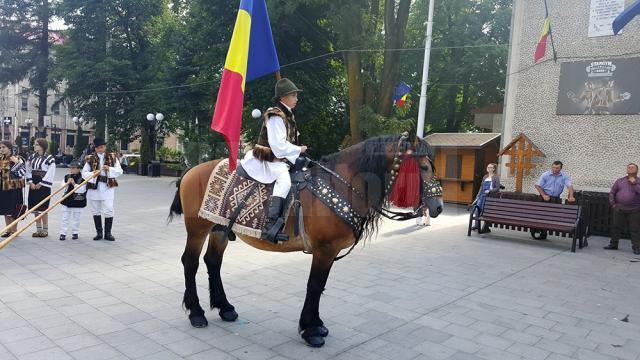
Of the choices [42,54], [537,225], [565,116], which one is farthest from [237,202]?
[42,54]

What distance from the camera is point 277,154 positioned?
393 centimetres

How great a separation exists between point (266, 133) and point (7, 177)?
6.39 meters

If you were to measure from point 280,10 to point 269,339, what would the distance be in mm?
15987

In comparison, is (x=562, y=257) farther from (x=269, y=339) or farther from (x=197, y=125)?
(x=197, y=125)

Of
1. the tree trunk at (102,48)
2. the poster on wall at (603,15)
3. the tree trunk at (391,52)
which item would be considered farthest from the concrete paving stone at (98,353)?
the tree trunk at (102,48)

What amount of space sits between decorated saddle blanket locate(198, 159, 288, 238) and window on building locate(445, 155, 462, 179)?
14.6 m

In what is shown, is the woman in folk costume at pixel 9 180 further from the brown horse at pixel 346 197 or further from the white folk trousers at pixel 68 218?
the brown horse at pixel 346 197

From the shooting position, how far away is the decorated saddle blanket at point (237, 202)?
4.07 meters

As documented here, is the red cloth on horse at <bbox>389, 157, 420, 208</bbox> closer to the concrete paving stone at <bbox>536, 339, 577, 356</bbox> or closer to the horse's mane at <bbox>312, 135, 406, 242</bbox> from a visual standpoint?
the horse's mane at <bbox>312, 135, 406, 242</bbox>

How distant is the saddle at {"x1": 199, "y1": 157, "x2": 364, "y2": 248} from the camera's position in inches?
156

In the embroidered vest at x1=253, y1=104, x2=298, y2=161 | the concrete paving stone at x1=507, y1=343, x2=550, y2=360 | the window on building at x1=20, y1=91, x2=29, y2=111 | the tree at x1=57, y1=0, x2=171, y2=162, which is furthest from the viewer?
the window on building at x1=20, y1=91, x2=29, y2=111

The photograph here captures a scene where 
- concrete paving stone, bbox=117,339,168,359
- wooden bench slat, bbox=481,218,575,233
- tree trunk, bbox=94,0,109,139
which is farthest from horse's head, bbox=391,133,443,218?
tree trunk, bbox=94,0,109,139

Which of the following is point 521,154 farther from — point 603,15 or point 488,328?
point 488,328

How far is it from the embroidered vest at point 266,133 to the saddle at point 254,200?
25 centimetres
